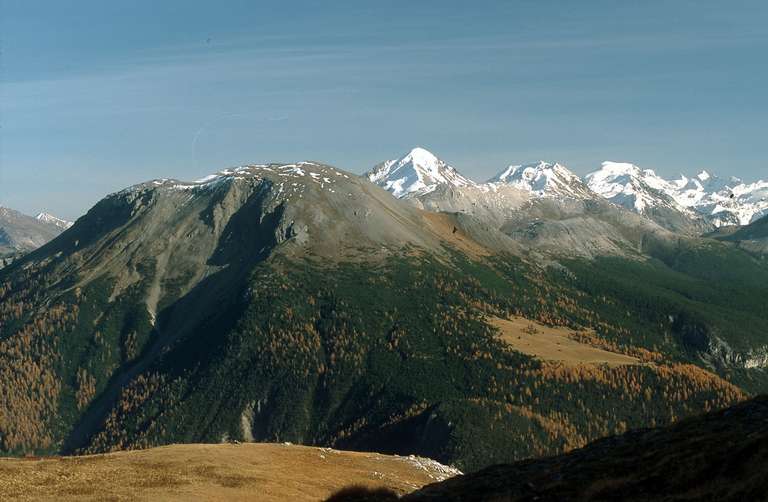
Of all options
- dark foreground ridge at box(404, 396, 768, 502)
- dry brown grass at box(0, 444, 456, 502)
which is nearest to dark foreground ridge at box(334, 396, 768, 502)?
dark foreground ridge at box(404, 396, 768, 502)

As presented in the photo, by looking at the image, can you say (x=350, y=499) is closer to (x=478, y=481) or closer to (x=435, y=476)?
(x=478, y=481)

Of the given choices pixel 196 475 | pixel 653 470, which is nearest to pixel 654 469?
pixel 653 470

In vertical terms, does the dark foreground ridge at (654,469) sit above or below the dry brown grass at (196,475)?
above

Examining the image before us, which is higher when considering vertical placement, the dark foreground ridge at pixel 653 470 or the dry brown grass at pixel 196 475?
the dark foreground ridge at pixel 653 470

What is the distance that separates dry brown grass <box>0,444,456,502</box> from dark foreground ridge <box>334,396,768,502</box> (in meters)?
13.8

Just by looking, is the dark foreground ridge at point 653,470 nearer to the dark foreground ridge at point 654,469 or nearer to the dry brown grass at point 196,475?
the dark foreground ridge at point 654,469

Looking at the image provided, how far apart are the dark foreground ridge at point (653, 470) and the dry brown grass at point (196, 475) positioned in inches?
543

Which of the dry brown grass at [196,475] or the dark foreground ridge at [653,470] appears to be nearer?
the dark foreground ridge at [653,470]

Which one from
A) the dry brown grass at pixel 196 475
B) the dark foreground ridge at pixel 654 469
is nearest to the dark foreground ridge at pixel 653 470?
the dark foreground ridge at pixel 654 469

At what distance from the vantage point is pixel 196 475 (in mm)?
86812

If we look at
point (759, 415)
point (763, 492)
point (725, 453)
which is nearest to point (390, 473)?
point (759, 415)

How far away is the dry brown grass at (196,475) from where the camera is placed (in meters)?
76.5

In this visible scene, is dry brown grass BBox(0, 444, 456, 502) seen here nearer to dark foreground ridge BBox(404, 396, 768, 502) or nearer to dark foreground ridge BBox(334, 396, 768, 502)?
dark foreground ridge BBox(334, 396, 768, 502)

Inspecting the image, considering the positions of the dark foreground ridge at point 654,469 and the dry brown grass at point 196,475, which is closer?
the dark foreground ridge at point 654,469
